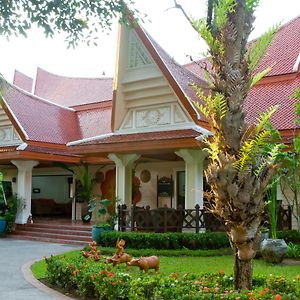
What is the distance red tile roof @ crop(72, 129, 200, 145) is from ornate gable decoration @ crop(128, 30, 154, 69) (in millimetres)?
2302

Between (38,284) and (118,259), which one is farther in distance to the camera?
(118,259)

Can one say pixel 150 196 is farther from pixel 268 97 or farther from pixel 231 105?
pixel 231 105

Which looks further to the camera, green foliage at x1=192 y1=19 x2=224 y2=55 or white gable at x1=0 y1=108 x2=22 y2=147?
white gable at x1=0 y1=108 x2=22 y2=147

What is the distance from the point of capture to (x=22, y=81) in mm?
28922

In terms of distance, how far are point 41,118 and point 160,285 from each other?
49.7 feet

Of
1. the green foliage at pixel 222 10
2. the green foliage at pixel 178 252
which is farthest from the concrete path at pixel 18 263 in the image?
the green foliage at pixel 222 10

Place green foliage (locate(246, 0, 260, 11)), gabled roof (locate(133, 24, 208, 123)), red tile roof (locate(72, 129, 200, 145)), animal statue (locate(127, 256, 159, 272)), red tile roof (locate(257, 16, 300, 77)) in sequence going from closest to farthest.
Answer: green foliage (locate(246, 0, 260, 11))
animal statue (locate(127, 256, 159, 272))
red tile roof (locate(72, 129, 200, 145))
gabled roof (locate(133, 24, 208, 123))
red tile roof (locate(257, 16, 300, 77))

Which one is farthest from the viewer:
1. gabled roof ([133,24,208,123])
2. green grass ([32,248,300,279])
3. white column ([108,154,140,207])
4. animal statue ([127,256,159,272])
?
white column ([108,154,140,207])

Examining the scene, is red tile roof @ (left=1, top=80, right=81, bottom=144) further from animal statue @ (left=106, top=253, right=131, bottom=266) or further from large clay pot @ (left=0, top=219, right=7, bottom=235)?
animal statue @ (left=106, top=253, right=131, bottom=266)

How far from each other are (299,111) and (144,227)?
538 cm

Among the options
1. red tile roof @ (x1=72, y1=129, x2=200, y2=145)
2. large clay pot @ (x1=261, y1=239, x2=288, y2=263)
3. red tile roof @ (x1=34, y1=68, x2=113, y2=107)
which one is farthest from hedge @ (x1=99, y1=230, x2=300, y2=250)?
red tile roof @ (x1=34, y1=68, x2=113, y2=107)

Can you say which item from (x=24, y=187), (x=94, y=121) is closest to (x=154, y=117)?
(x=24, y=187)

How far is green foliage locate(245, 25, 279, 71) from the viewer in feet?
19.5

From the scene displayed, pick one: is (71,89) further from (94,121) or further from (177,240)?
(177,240)
